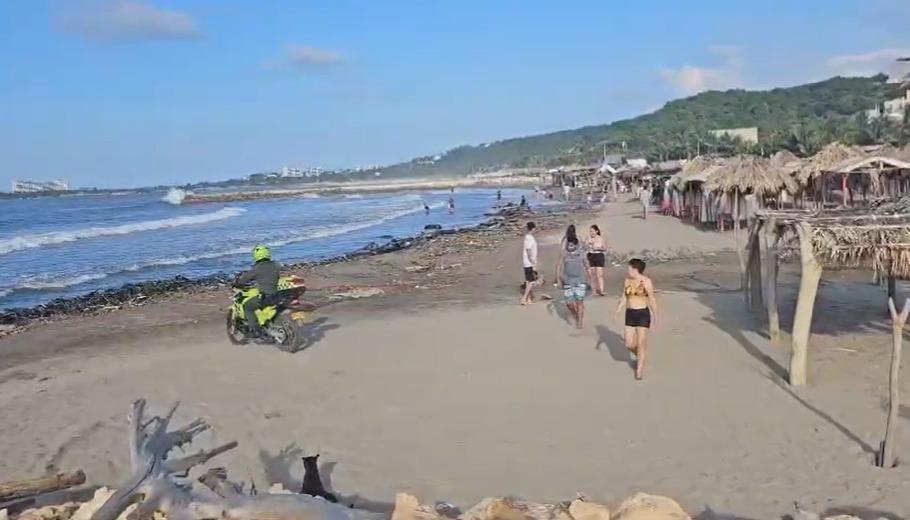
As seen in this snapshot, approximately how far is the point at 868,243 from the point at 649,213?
27.1 meters

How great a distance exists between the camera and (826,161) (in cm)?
2239

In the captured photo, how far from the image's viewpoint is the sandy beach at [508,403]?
235 inches

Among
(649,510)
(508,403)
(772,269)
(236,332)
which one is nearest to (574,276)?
(772,269)

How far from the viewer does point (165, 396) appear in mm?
8828

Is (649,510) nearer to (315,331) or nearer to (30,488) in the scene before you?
(30,488)

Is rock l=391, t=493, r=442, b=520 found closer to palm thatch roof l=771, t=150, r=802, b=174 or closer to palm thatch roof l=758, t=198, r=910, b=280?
palm thatch roof l=758, t=198, r=910, b=280

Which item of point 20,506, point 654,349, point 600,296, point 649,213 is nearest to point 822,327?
point 654,349

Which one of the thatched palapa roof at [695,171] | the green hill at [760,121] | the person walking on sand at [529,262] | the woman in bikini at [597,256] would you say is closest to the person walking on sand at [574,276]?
the person walking on sand at [529,262]

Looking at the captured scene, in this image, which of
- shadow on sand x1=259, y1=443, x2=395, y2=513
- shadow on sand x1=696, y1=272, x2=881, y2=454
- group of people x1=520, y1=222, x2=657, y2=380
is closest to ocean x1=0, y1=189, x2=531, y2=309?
group of people x1=520, y1=222, x2=657, y2=380

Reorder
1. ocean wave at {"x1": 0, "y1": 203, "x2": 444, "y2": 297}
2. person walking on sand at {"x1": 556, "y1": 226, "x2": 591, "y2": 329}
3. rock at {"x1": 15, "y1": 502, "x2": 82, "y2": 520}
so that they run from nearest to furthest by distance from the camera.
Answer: rock at {"x1": 15, "y1": 502, "x2": 82, "y2": 520}
person walking on sand at {"x1": 556, "y1": 226, "x2": 591, "y2": 329}
ocean wave at {"x1": 0, "y1": 203, "x2": 444, "y2": 297}

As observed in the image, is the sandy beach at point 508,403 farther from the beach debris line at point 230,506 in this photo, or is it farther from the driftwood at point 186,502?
the driftwood at point 186,502

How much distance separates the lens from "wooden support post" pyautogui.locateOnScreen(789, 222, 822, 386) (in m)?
7.83

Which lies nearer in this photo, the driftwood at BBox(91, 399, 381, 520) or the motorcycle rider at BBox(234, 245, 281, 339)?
the driftwood at BBox(91, 399, 381, 520)

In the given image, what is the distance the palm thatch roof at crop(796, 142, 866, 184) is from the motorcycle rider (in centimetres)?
1701
